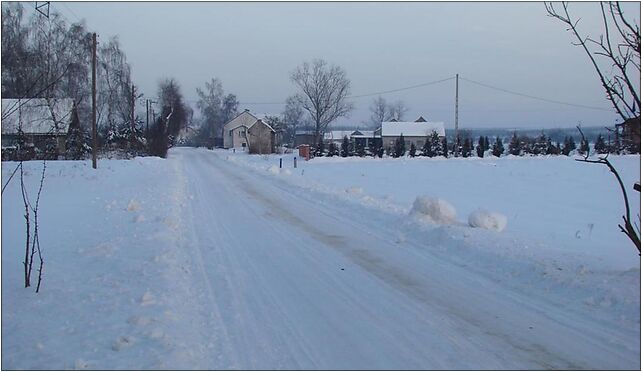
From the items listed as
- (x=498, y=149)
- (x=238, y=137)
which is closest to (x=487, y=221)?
(x=498, y=149)

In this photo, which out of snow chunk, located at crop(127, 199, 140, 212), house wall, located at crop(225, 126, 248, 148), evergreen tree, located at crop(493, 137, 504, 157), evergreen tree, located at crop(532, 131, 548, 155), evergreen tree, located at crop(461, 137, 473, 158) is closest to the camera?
snow chunk, located at crop(127, 199, 140, 212)

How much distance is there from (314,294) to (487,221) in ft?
18.8

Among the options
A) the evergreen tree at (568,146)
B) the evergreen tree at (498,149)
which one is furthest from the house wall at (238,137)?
the evergreen tree at (568,146)

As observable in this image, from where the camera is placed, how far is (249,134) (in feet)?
290

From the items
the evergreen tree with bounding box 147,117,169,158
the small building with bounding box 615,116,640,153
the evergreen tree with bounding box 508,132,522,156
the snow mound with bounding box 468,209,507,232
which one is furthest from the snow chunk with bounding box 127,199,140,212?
the evergreen tree with bounding box 508,132,522,156

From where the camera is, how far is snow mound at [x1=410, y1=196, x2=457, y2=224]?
12156 mm

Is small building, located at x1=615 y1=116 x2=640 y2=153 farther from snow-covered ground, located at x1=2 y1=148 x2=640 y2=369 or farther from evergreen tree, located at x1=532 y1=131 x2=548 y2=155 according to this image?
evergreen tree, located at x1=532 y1=131 x2=548 y2=155

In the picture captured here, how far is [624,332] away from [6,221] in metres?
12.6

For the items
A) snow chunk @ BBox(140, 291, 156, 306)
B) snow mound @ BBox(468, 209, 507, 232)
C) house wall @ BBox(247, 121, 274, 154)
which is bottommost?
snow chunk @ BBox(140, 291, 156, 306)

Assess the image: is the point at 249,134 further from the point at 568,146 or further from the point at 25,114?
the point at 25,114

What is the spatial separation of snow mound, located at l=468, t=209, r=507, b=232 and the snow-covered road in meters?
1.66

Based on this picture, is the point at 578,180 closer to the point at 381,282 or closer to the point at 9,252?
the point at 381,282

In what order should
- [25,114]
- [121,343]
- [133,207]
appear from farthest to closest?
[25,114] < [133,207] < [121,343]

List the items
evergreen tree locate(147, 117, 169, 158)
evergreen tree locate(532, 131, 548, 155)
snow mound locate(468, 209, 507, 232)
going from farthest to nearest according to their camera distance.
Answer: evergreen tree locate(532, 131, 548, 155), evergreen tree locate(147, 117, 169, 158), snow mound locate(468, 209, 507, 232)
